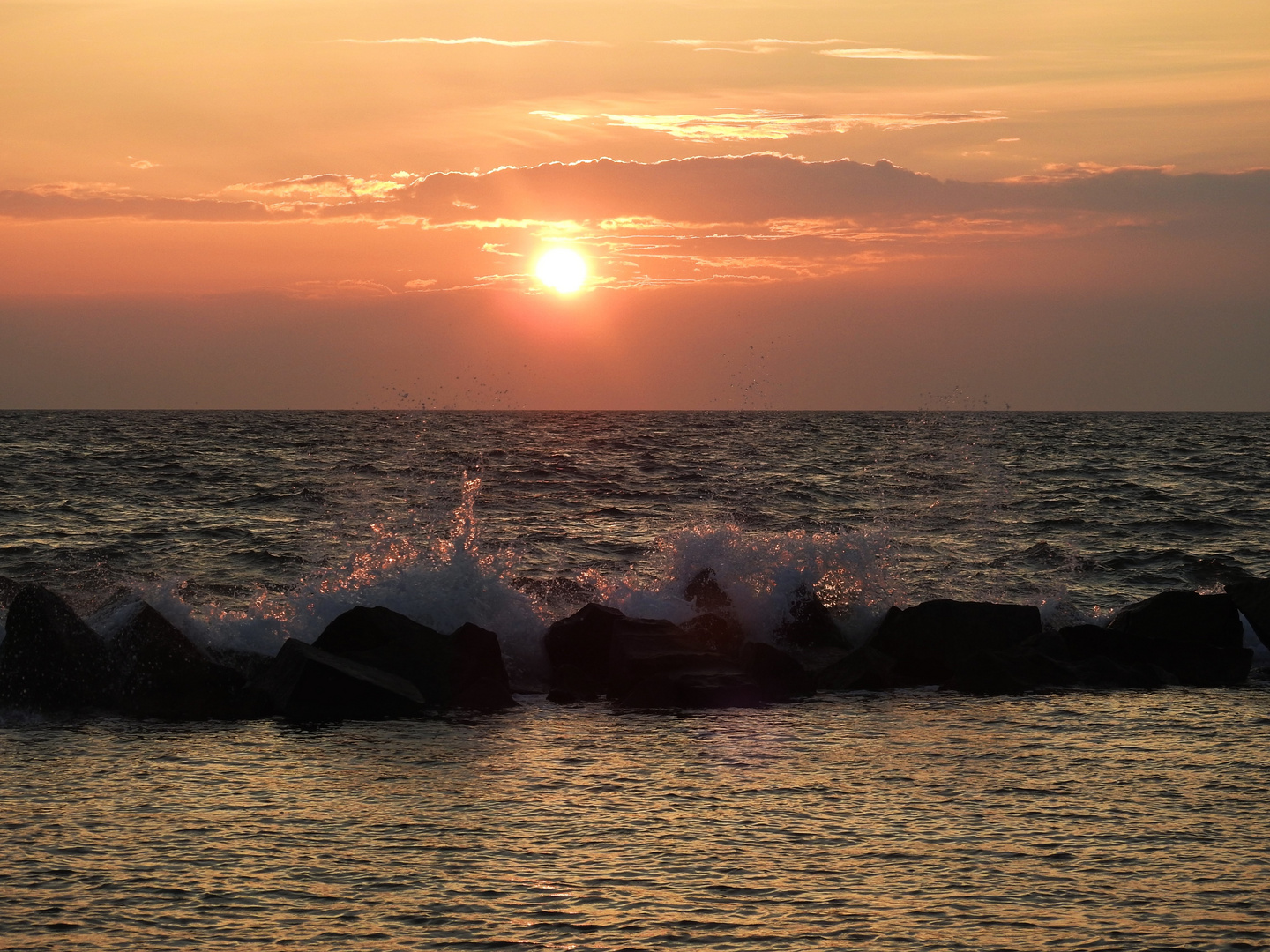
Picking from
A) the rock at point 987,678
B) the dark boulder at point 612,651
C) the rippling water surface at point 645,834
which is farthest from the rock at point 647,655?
the rock at point 987,678

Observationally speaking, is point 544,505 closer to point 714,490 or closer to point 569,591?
point 714,490

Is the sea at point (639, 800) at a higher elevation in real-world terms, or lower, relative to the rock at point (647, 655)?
lower

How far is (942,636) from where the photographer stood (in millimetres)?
13500

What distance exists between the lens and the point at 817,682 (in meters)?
12.6

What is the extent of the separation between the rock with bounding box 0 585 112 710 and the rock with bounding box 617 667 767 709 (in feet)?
15.9

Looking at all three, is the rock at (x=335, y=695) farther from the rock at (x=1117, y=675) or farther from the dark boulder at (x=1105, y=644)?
the dark boulder at (x=1105, y=644)

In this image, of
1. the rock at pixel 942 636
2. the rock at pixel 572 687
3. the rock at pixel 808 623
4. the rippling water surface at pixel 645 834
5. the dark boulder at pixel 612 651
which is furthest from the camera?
the rock at pixel 808 623

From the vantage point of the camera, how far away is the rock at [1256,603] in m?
14.4

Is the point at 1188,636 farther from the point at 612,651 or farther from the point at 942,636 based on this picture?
the point at 612,651

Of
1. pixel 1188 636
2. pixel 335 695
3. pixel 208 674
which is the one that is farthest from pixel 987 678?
pixel 208 674

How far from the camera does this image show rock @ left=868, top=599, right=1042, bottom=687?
12969 mm

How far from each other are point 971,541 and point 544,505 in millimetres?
11417

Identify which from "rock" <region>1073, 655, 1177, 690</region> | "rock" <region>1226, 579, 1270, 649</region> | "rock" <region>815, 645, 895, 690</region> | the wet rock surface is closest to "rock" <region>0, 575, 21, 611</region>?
the wet rock surface

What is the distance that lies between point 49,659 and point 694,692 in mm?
5891
